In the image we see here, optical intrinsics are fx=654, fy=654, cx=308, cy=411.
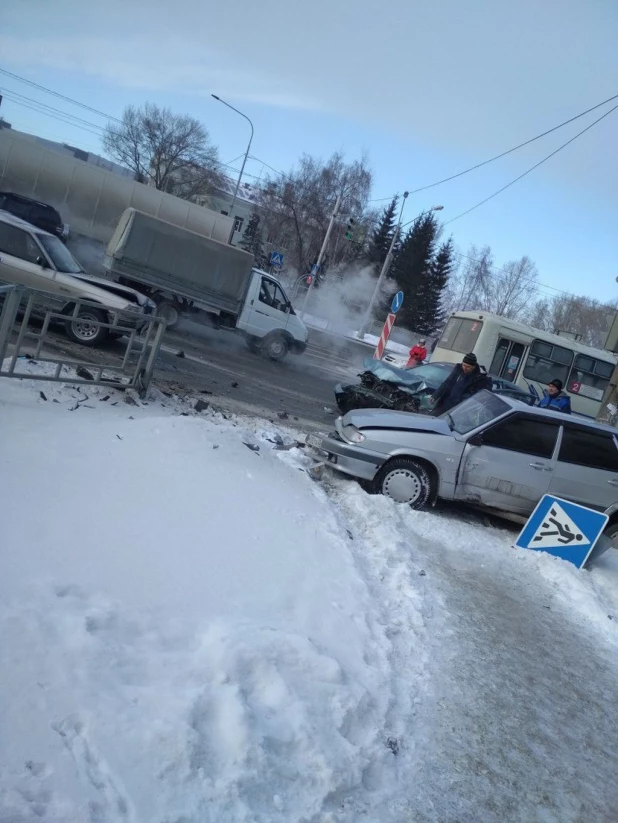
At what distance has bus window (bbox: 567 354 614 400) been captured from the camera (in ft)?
69.7

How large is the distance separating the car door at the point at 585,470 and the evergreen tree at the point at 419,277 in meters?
49.4

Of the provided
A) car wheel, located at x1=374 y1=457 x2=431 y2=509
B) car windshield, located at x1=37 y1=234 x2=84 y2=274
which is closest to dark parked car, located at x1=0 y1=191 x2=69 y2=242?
car windshield, located at x1=37 y1=234 x2=84 y2=274

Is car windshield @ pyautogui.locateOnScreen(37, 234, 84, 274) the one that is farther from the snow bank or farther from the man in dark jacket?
the man in dark jacket

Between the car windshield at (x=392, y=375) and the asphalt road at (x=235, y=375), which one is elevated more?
the car windshield at (x=392, y=375)

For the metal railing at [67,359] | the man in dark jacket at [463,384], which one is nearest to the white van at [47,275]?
the metal railing at [67,359]

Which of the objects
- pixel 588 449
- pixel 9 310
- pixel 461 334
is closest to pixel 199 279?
pixel 461 334

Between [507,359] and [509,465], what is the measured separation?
1342 cm

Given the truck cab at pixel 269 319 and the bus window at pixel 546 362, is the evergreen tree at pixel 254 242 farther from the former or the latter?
the truck cab at pixel 269 319

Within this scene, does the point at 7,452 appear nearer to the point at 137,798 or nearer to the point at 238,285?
the point at 137,798

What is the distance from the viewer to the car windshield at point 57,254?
1111 centimetres

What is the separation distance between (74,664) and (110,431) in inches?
156

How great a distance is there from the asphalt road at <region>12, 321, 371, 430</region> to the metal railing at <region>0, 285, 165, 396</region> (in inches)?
24.5

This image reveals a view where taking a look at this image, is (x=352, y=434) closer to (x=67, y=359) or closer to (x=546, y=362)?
(x=67, y=359)

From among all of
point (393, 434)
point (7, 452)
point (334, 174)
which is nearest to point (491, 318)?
point (393, 434)
